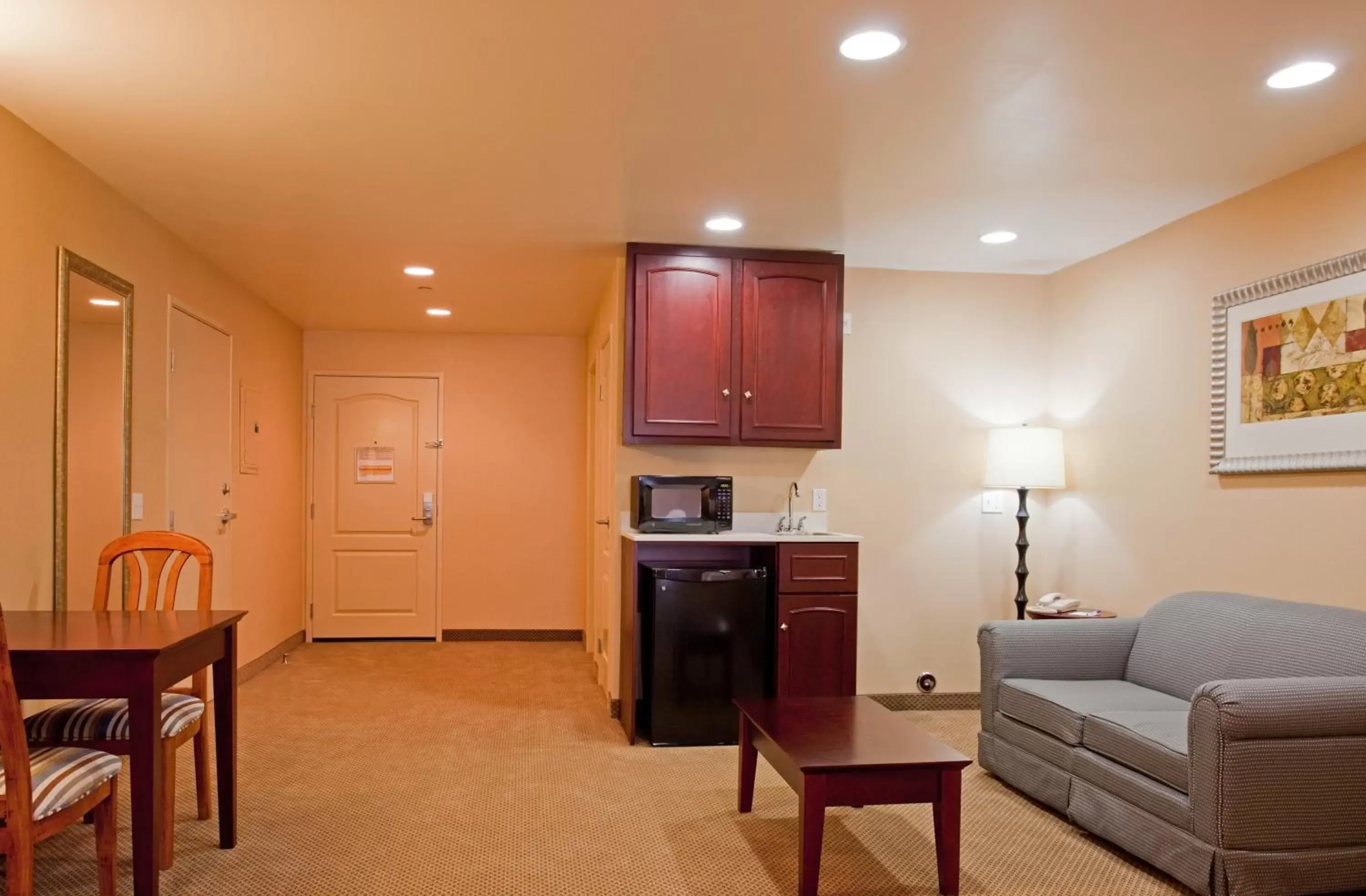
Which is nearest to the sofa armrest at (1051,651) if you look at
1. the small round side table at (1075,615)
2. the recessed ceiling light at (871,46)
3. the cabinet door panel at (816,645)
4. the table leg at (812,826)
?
the small round side table at (1075,615)

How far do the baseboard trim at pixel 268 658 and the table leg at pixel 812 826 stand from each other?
12.6 ft

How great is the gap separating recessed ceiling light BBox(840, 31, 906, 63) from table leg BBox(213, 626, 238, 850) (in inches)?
96.6

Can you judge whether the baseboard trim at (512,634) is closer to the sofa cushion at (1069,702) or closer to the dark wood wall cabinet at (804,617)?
the dark wood wall cabinet at (804,617)

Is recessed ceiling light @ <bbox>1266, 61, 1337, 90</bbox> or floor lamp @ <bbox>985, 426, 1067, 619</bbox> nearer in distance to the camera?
recessed ceiling light @ <bbox>1266, 61, 1337, 90</bbox>

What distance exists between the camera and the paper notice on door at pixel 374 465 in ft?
23.1

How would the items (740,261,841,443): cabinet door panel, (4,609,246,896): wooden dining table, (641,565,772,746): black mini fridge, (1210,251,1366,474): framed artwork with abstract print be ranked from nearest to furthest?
(4,609,246,896): wooden dining table → (1210,251,1366,474): framed artwork with abstract print → (641,565,772,746): black mini fridge → (740,261,841,443): cabinet door panel

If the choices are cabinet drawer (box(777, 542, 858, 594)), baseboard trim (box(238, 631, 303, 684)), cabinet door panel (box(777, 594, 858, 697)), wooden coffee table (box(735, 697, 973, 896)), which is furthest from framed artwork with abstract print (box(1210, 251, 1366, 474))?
baseboard trim (box(238, 631, 303, 684))

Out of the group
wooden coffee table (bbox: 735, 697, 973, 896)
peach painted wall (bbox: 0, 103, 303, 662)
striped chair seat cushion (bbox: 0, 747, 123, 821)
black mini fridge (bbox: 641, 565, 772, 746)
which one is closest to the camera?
striped chair seat cushion (bbox: 0, 747, 123, 821)

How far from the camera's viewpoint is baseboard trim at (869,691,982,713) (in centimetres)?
496

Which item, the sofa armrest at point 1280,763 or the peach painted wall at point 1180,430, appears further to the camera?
the peach painted wall at point 1180,430

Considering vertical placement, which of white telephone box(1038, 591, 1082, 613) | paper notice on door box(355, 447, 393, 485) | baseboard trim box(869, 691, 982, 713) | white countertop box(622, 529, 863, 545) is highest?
paper notice on door box(355, 447, 393, 485)

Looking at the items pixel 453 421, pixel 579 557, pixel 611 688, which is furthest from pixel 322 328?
pixel 611 688

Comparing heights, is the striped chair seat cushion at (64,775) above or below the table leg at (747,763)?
above

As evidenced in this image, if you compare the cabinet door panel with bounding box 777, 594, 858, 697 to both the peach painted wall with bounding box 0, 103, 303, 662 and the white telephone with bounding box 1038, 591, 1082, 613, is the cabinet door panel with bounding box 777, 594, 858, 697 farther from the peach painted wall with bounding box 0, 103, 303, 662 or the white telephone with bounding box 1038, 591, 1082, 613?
the peach painted wall with bounding box 0, 103, 303, 662
